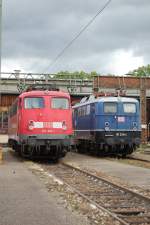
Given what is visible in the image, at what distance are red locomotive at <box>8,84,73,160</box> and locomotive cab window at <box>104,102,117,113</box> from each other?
4525 millimetres

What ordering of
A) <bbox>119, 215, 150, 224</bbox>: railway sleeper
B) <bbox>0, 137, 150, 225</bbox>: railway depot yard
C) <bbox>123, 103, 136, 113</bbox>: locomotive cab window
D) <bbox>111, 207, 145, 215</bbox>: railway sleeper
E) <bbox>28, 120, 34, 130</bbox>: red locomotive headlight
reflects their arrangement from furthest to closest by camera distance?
<bbox>123, 103, 136, 113</bbox>: locomotive cab window < <bbox>28, 120, 34, 130</bbox>: red locomotive headlight < <bbox>111, 207, 145, 215</bbox>: railway sleeper < <bbox>0, 137, 150, 225</bbox>: railway depot yard < <bbox>119, 215, 150, 224</bbox>: railway sleeper

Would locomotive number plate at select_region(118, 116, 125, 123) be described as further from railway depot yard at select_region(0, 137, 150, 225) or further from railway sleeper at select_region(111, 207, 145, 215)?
railway sleeper at select_region(111, 207, 145, 215)

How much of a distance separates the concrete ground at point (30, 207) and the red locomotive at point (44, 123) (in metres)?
7.67

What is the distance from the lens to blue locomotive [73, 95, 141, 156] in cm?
2770

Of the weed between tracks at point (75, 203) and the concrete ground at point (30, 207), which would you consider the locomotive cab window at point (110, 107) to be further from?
the concrete ground at point (30, 207)

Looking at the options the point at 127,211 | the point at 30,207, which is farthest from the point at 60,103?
the point at 127,211

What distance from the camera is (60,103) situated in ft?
79.3

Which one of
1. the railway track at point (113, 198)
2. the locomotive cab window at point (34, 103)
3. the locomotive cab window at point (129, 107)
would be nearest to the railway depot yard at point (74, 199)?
the railway track at point (113, 198)

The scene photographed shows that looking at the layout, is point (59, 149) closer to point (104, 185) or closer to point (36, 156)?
point (36, 156)

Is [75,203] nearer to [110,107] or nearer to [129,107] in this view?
[110,107]

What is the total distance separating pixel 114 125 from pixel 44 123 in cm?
593

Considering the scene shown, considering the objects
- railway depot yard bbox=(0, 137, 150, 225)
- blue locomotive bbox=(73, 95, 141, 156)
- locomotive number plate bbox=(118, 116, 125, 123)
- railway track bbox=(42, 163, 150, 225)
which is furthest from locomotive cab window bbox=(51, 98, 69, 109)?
railway track bbox=(42, 163, 150, 225)

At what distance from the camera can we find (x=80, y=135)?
32969mm

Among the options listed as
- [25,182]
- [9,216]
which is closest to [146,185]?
[25,182]
